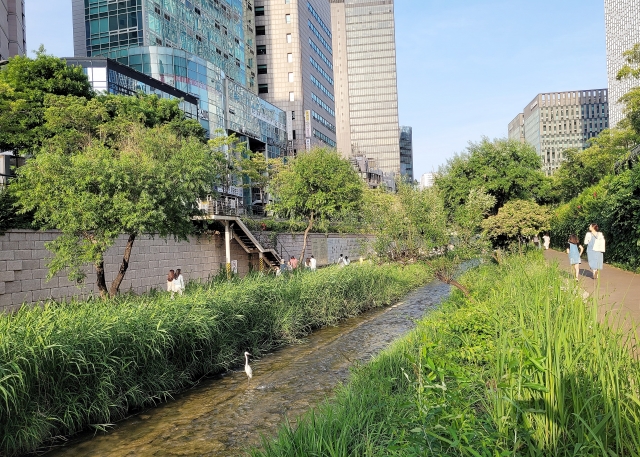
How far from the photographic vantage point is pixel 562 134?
168 meters

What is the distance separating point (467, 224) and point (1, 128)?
24348mm

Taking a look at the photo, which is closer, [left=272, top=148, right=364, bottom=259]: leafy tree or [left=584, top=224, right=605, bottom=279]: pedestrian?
[left=584, top=224, right=605, bottom=279]: pedestrian

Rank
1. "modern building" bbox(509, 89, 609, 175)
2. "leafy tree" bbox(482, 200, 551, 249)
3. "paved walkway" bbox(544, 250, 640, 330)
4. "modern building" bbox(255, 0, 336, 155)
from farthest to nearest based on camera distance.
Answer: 1. "modern building" bbox(509, 89, 609, 175)
2. "modern building" bbox(255, 0, 336, 155)
3. "leafy tree" bbox(482, 200, 551, 249)
4. "paved walkway" bbox(544, 250, 640, 330)

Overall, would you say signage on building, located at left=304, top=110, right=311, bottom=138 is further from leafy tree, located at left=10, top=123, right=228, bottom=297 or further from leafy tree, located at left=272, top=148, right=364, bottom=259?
leafy tree, located at left=10, top=123, right=228, bottom=297

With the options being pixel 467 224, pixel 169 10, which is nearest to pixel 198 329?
pixel 467 224

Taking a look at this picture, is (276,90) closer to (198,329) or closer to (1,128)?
(1,128)

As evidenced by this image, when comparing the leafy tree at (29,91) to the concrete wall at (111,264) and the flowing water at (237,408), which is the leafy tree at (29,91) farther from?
the flowing water at (237,408)

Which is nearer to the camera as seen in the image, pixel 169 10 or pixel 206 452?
pixel 206 452

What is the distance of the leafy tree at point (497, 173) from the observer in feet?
109

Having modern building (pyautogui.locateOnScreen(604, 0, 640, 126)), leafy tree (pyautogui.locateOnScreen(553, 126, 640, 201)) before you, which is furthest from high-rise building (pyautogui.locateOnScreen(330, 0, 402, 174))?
leafy tree (pyautogui.locateOnScreen(553, 126, 640, 201))

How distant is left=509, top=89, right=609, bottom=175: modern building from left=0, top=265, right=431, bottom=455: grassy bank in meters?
168

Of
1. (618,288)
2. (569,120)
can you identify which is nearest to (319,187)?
(618,288)

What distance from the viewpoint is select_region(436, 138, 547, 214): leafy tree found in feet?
109

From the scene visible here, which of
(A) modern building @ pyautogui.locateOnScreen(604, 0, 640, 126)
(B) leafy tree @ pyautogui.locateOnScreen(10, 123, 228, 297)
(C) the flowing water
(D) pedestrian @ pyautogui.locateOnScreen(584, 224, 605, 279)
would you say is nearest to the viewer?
(C) the flowing water
